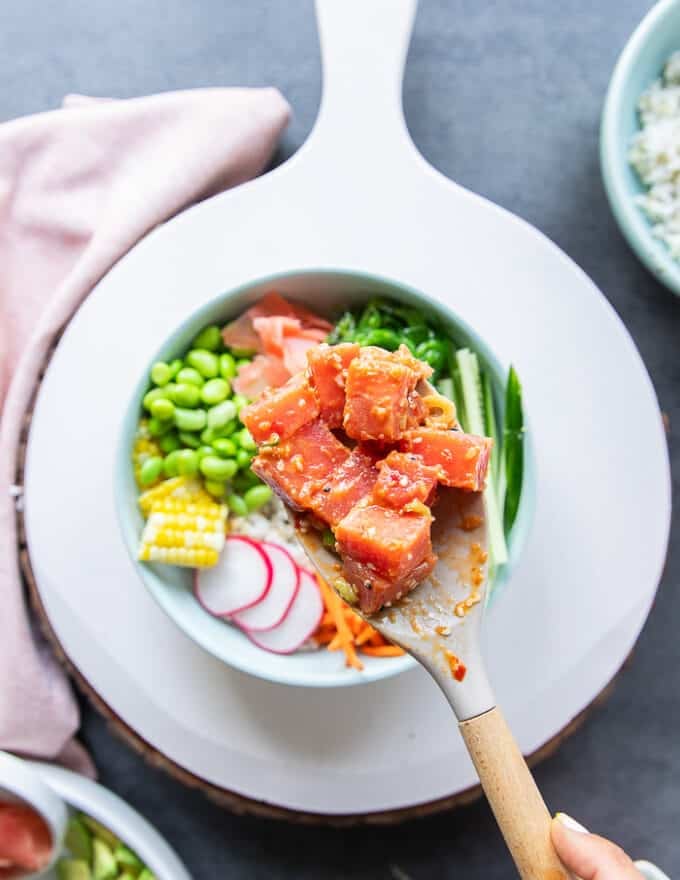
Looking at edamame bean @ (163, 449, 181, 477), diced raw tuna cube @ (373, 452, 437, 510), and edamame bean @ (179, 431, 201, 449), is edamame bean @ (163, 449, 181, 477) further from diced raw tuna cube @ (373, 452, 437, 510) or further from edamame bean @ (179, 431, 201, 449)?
diced raw tuna cube @ (373, 452, 437, 510)

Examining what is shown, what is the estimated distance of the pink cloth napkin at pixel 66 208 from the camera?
9.45 feet

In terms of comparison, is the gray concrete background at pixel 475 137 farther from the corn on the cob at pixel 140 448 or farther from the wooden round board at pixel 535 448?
the corn on the cob at pixel 140 448

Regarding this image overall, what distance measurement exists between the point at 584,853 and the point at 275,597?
1.08 meters

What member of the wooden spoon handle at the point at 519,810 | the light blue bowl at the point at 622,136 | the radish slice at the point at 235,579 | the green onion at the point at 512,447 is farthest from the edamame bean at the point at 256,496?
the light blue bowl at the point at 622,136

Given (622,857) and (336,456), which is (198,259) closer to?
(336,456)

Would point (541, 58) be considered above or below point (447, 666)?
above

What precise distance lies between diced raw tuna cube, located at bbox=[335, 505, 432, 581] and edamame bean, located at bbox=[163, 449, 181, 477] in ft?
2.83

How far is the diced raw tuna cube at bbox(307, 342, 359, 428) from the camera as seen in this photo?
6.40ft

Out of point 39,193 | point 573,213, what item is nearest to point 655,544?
point 573,213

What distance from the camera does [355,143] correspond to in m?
2.75

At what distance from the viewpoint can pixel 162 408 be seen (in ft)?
8.30

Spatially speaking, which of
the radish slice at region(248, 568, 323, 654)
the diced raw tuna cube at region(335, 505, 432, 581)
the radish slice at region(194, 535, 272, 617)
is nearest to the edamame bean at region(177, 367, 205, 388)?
the radish slice at region(194, 535, 272, 617)

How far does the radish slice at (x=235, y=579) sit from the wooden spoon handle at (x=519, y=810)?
2.97 ft

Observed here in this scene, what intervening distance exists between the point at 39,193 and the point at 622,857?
8.41ft
